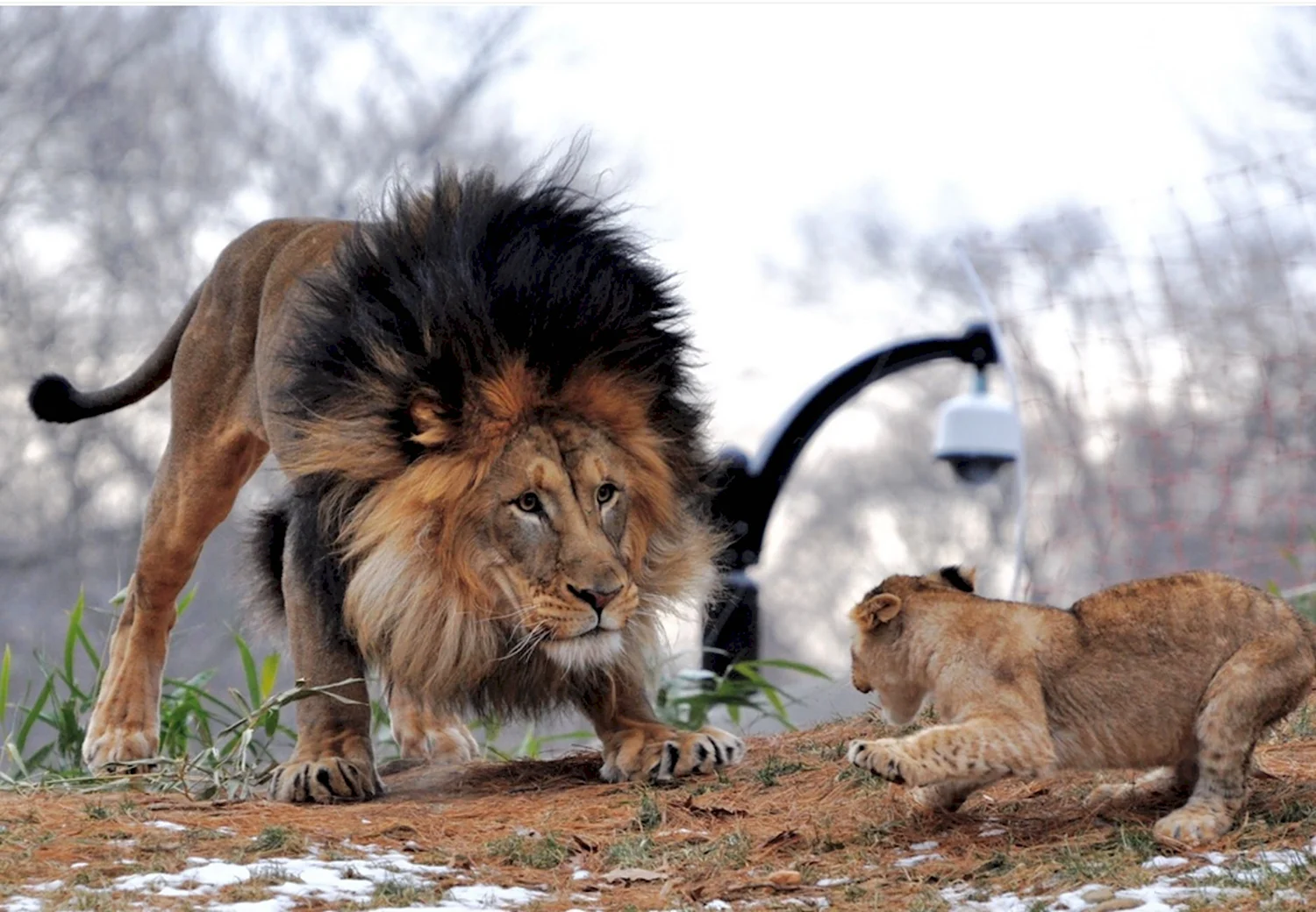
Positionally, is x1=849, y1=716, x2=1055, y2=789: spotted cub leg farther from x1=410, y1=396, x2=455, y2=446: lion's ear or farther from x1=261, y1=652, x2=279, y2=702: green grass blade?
x1=261, y1=652, x2=279, y2=702: green grass blade

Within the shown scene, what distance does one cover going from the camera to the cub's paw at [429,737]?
210 inches

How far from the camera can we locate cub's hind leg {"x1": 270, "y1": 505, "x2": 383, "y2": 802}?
4.25 meters

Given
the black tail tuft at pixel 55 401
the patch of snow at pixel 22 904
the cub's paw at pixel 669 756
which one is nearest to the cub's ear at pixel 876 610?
the cub's paw at pixel 669 756

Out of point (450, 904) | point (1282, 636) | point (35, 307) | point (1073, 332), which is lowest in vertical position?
point (450, 904)

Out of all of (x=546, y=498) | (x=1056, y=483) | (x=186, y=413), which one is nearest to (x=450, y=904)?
(x=546, y=498)

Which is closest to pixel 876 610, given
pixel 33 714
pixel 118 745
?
pixel 118 745

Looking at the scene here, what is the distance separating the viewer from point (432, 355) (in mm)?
4070

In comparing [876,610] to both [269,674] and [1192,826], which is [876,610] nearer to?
[1192,826]

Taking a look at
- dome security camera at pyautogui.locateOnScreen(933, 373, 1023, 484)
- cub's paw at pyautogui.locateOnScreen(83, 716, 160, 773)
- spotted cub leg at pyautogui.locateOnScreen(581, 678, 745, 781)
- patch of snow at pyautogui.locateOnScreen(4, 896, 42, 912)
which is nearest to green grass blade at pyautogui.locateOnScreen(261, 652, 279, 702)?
cub's paw at pyautogui.locateOnScreen(83, 716, 160, 773)

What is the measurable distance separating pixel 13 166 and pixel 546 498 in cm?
1041

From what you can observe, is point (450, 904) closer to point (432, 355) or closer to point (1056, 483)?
point (432, 355)

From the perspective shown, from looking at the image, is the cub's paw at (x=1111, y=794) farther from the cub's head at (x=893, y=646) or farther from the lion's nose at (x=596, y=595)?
the lion's nose at (x=596, y=595)

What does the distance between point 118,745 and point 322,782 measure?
46.1 inches

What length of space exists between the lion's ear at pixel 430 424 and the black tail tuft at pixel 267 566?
44.0 inches
